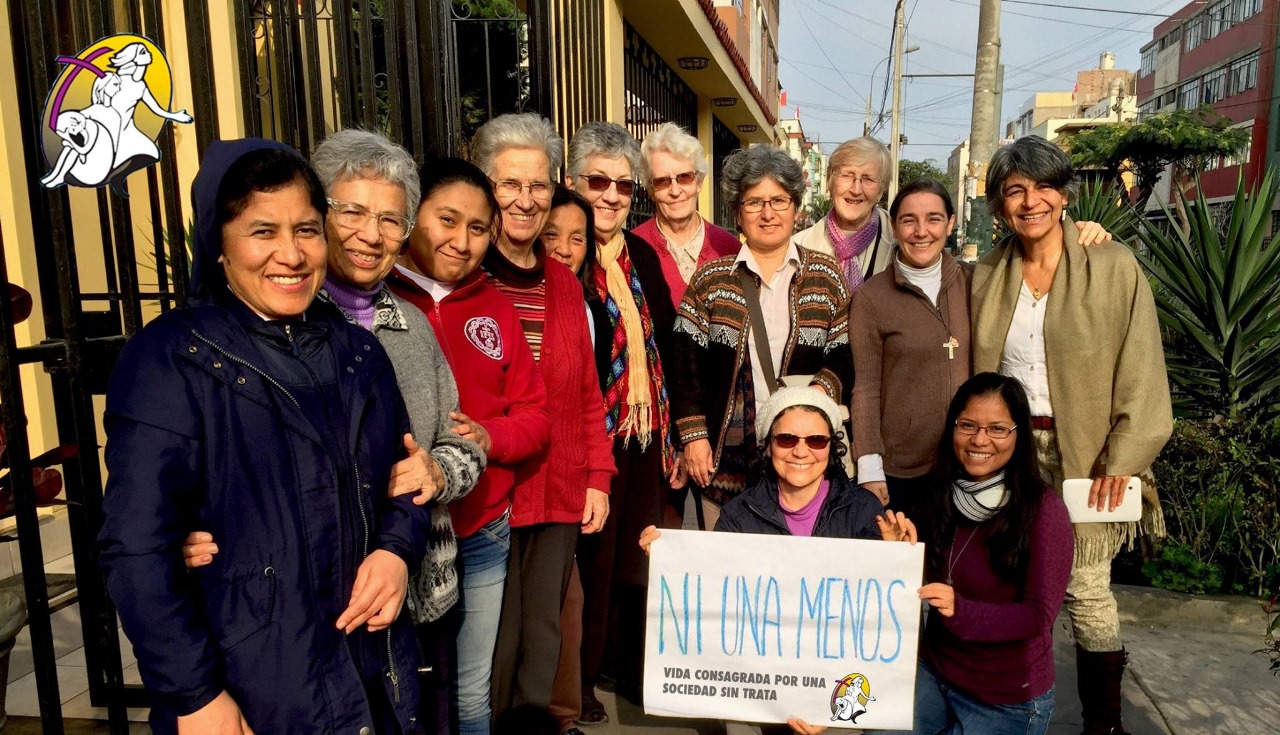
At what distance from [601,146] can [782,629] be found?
6.47ft

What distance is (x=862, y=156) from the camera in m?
3.74

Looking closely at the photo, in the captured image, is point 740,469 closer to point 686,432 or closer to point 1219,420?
point 686,432

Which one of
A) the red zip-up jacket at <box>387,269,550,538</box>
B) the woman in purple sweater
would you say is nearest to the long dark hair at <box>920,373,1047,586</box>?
the woman in purple sweater

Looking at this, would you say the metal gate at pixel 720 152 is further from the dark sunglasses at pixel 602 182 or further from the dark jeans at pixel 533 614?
the dark jeans at pixel 533 614

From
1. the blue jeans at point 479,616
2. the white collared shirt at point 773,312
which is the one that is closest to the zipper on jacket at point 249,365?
the blue jeans at point 479,616

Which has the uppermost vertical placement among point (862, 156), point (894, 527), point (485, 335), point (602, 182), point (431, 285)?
point (862, 156)

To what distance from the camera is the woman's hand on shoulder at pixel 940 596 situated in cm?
223

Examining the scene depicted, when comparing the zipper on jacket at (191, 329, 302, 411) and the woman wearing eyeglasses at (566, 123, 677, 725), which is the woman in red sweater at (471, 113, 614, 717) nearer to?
the woman wearing eyeglasses at (566, 123, 677, 725)

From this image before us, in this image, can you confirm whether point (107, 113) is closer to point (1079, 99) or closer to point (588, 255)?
point (588, 255)

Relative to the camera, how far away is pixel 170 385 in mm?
1416

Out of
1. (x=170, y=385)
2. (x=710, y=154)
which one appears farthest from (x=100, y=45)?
(x=710, y=154)

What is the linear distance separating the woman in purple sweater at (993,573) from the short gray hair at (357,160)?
183cm

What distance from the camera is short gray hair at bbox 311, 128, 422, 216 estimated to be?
1.98 meters

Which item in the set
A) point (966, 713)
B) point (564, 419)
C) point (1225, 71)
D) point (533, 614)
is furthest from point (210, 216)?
point (1225, 71)
